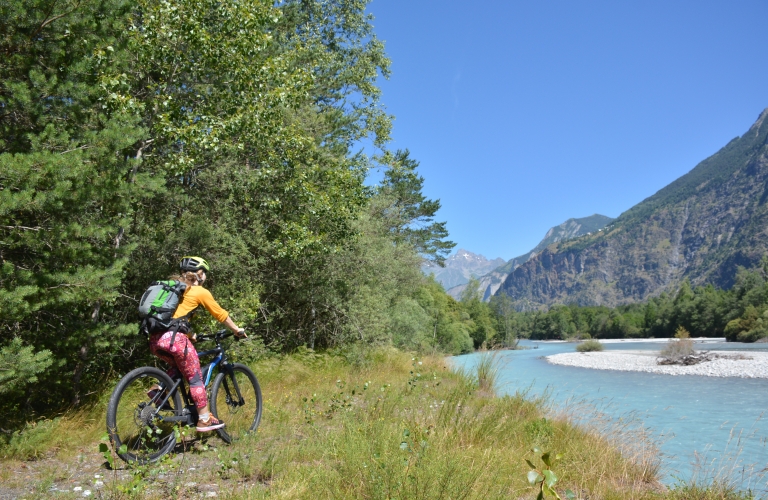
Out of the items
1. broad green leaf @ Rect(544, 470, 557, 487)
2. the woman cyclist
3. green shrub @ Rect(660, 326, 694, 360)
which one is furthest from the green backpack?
green shrub @ Rect(660, 326, 694, 360)

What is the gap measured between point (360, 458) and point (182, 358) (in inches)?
81.1

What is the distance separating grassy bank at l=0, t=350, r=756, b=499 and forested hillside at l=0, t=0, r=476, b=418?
88cm

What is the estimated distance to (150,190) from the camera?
252 inches

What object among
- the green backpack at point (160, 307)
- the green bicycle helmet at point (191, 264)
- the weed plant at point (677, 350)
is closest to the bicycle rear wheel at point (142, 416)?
the green backpack at point (160, 307)

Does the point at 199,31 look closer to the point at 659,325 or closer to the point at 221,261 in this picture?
the point at 221,261

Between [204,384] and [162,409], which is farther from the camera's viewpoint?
[204,384]

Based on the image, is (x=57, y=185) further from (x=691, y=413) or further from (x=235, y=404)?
(x=691, y=413)

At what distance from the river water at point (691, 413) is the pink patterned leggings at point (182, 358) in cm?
519

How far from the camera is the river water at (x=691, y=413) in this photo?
7145 mm

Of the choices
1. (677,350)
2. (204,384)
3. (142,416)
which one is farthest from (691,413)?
(677,350)

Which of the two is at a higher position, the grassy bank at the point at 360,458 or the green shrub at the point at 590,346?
the grassy bank at the point at 360,458

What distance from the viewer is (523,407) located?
8.34 m

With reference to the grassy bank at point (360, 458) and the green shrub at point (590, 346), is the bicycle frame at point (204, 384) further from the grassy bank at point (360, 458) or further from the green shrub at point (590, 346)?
the green shrub at point (590, 346)

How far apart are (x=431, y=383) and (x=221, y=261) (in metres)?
4.62
